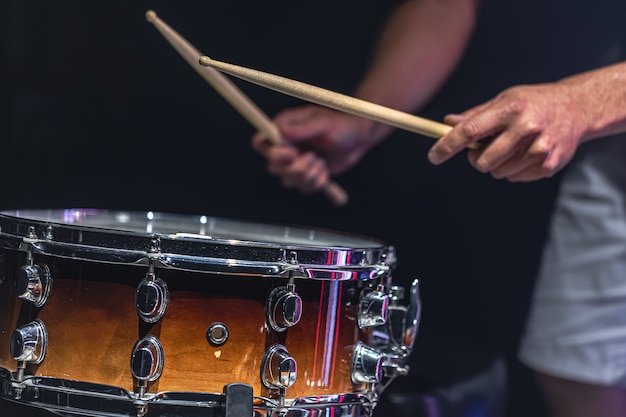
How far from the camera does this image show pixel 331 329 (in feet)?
3.83

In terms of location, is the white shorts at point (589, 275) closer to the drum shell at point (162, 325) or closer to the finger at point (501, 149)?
the finger at point (501, 149)

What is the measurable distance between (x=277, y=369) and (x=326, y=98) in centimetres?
39

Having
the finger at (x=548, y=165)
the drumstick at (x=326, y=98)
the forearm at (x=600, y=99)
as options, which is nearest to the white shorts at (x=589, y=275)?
the forearm at (x=600, y=99)

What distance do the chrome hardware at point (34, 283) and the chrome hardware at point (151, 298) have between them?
0.41 feet

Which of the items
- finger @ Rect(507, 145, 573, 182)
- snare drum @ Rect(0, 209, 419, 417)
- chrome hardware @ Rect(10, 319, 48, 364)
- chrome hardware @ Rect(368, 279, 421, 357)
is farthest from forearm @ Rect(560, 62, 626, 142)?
chrome hardware @ Rect(10, 319, 48, 364)

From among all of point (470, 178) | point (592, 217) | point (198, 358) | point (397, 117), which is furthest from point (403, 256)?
point (198, 358)

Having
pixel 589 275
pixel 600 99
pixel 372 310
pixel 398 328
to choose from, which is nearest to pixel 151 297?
pixel 372 310

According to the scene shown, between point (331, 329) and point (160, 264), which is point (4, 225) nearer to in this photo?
point (160, 264)

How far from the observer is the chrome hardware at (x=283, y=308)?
1097 millimetres

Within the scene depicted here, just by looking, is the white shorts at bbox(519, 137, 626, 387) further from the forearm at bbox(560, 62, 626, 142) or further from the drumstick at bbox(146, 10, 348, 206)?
the drumstick at bbox(146, 10, 348, 206)

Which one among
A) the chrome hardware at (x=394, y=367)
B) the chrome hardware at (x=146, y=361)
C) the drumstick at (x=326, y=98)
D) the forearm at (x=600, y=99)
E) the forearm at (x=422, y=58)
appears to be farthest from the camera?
the forearm at (x=422, y=58)

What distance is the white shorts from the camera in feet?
5.74

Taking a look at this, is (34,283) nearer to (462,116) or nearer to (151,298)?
(151,298)

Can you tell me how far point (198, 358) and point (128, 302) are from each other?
0.11 m
